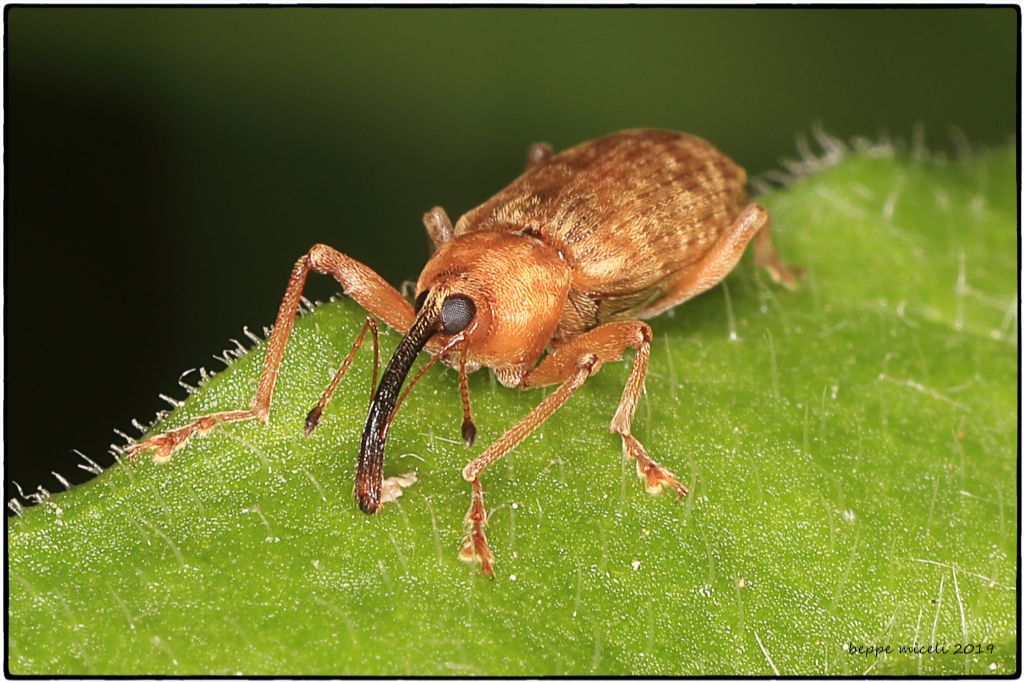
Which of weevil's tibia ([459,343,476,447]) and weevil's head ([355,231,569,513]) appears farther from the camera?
weevil's head ([355,231,569,513])

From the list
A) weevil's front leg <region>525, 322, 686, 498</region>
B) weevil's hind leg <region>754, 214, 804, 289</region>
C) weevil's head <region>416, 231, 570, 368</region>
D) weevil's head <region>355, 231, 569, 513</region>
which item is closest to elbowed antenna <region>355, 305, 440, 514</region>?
weevil's head <region>355, 231, 569, 513</region>

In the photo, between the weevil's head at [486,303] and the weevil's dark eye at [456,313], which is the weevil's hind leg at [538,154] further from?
the weevil's dark eye at [456,313]

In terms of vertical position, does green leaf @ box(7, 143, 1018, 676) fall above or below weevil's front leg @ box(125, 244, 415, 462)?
below

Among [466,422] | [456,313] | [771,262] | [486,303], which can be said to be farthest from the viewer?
[771,262]

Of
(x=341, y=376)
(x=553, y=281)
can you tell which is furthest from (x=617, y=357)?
(x=341, y=376)

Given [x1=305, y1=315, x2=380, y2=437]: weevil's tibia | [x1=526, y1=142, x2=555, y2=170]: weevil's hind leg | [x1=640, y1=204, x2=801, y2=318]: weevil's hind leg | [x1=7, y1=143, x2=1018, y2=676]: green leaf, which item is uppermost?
[x1=526, y1=142, x2=555, y2=170]: weevil's hind leg

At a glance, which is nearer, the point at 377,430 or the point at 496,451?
the point at 377,430

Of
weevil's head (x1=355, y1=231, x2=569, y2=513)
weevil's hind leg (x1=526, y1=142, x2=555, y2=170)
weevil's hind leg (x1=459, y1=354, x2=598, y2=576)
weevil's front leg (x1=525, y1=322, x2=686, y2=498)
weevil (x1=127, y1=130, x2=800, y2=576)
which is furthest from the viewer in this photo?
weevil's hind leg (x1=526, y1=142, x2=555, y2=170)

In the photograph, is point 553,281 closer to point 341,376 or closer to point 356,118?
point 341,376

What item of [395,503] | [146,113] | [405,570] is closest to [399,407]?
[395,503]

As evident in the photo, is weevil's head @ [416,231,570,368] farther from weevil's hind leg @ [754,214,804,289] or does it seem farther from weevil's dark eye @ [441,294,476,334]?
weevil's hind leg @ [754,214,804,289]
